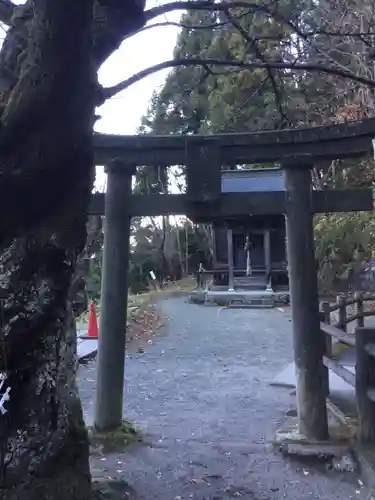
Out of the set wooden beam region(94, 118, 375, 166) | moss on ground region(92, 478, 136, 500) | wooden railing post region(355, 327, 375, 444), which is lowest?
moss on ground region(92, 478, 136, 500)

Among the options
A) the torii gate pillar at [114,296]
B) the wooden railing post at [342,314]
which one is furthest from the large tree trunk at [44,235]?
the wooden railing post at [342,314]

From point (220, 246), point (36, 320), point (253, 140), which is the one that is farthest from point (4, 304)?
point (220, 246)

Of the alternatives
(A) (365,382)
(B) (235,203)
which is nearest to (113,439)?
(A) (365,382)

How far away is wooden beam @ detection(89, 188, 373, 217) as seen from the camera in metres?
5.02

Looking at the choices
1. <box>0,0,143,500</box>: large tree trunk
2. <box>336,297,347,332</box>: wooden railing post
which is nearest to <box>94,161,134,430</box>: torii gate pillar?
<box>0,0,143,500</box>: large tree trunk

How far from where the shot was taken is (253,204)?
5.08 meters

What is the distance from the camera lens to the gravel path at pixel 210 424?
4113 millimetres

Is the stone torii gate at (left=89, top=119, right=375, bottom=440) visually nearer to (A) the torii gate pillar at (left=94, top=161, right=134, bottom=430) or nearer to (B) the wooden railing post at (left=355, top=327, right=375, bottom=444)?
(A) the torii gate pillar at (left=94, top=161, right=134, bottom=430)

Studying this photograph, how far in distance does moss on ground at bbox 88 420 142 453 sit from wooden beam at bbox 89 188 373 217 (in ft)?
6.45

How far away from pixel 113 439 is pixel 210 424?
1.25m

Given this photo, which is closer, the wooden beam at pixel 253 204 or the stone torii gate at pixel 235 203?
the stone torii gate at pixel 235 203

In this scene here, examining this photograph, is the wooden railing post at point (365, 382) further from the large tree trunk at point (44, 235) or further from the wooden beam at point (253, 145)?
the large tree trunk at point (44, 235)

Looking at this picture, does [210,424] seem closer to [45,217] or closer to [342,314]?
[342,314]

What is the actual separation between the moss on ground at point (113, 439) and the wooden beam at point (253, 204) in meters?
1.97
